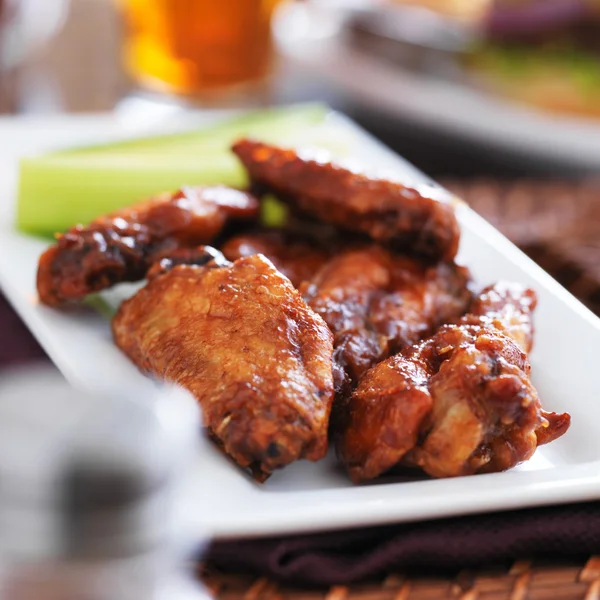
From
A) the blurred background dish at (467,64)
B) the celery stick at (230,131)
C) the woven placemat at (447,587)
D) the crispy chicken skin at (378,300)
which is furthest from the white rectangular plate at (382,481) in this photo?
the blurred background dish at (467,64)

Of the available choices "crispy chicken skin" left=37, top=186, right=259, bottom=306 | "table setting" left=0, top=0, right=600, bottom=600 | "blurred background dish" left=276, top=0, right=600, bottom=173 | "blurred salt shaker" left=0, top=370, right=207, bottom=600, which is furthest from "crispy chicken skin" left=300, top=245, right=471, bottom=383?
"blurred background dish" left=276, top=0, right=600, bottom=173

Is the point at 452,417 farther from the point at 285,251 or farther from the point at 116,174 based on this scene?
the point at 116,174

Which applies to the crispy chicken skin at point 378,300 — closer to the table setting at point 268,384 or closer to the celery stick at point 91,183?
the table setting at point 268,384

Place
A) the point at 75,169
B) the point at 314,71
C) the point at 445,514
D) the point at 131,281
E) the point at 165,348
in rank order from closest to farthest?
the point at 445,514, the point at 165,348, the point at 131,281, the point at 75,169, the point at 314,71

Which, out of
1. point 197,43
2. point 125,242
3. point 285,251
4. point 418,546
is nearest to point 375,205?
point 285,251

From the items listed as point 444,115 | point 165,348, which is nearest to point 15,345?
point 165,348

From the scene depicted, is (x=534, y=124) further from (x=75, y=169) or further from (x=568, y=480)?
(x=568, y=480)

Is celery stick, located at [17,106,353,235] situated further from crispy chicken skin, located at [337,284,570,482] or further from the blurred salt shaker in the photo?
the blurred salt shaker
